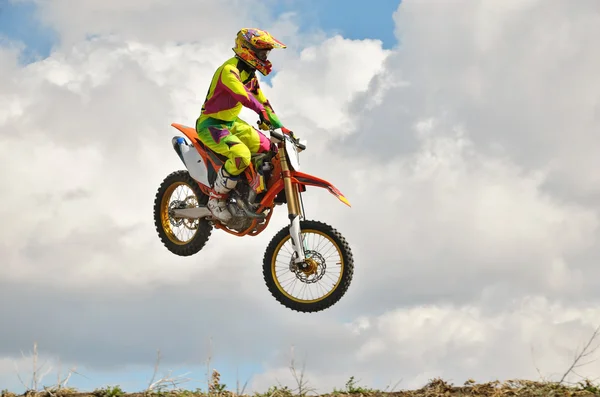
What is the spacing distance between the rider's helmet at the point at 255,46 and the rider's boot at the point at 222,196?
5.51 feet

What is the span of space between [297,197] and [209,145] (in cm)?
188

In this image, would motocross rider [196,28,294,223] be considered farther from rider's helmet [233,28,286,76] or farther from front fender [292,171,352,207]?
front fender [292,171,352,207]

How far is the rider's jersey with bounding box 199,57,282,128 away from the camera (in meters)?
11.9

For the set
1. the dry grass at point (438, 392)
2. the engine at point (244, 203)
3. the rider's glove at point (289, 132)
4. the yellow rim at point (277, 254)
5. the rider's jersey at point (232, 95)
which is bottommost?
the dry grass at point (438, 392)

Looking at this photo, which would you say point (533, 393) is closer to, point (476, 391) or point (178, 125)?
point (476, 391)

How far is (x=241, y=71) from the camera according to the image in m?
12.5

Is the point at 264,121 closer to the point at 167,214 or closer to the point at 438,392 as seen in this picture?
the point at 167,214

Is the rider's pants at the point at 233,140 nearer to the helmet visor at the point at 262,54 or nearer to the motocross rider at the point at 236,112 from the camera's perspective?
the motocross rider at the point at 236,112

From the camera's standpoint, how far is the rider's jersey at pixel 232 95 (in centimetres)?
1194

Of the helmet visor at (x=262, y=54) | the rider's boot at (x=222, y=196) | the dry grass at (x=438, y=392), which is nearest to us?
Result: the dry grass at (x=438, y=392)

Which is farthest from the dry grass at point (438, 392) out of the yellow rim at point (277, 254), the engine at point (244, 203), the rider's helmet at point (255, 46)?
the rider's helmet at point (255, 46)

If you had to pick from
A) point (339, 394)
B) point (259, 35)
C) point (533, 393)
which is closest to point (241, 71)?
point (259, 35)

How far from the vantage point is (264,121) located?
12.6 metres

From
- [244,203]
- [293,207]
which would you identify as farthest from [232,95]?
[293,207]
